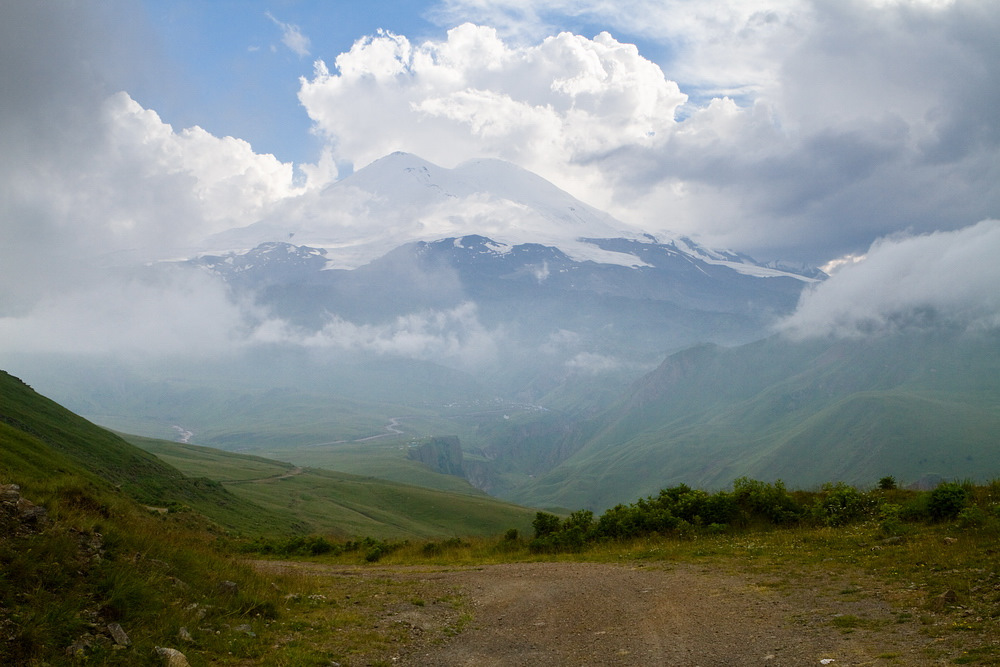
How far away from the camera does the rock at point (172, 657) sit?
9.98 meters

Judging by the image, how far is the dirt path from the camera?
11234 millimetres

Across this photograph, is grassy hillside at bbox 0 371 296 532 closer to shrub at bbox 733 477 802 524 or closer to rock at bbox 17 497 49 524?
rock at bbox 17 497 49 524

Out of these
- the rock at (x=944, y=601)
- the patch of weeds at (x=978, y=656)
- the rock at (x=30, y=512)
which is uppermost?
the rock at (x=30, y=512)

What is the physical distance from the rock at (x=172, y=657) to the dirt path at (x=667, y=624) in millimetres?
3904

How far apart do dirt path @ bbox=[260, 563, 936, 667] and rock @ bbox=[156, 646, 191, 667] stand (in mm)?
3904

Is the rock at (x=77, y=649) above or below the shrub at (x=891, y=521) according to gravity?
below

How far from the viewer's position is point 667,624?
13430 millimetres

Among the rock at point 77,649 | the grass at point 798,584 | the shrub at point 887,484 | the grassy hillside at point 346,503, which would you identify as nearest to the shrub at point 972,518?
the grass at point 798,584

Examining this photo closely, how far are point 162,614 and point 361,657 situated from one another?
396cm

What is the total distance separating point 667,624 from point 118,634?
36.1ft

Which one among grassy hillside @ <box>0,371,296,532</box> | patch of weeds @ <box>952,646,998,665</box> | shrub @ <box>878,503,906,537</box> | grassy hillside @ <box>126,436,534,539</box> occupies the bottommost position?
grassy hillside @ <box>126,436,534,539</box>

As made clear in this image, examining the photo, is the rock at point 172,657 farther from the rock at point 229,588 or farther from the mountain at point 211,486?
the mountain at point 211,486

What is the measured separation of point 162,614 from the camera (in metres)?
11.6

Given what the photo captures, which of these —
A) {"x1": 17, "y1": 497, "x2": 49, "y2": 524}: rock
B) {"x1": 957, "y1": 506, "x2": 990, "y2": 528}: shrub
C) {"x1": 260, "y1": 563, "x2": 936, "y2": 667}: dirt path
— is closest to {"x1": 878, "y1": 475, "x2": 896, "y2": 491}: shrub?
{"x1": 957, "y1": 506, "x2": 990, "y2": 528}: shrub
